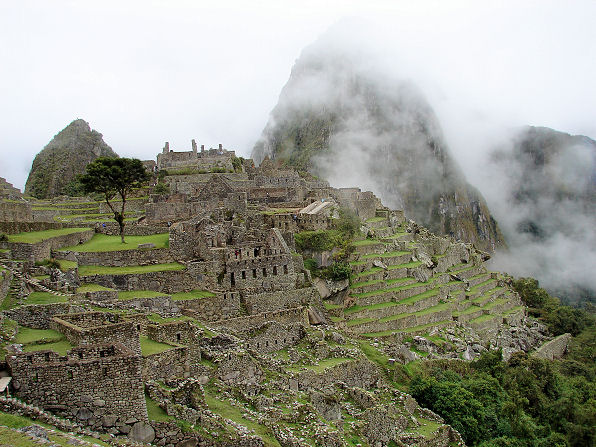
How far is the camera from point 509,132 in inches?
5098

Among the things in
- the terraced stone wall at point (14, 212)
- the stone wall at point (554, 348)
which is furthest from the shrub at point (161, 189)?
the stone wall at point (554, 348)

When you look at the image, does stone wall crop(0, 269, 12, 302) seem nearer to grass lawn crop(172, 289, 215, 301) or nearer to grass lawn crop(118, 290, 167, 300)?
grass lawn crop(118, 290, 167, 300)

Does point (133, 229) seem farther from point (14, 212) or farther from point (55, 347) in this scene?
point (55, 347)

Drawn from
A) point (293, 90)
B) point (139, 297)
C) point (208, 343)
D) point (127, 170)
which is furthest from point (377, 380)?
point (293, 90)

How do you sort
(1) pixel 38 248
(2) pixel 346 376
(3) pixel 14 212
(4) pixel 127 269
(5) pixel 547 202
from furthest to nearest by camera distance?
1. (5) pixel 547 202
2. (3) pixel 14 212
3. (4) pixel 127 269
4. (2) pixel 346 376
5. (1) pixel 38 248

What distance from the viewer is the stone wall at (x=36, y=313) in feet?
46.4

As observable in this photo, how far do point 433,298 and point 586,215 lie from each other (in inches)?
3531

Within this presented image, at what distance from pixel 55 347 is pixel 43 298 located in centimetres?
463

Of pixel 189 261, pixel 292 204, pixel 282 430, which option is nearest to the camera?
pixel 282 430

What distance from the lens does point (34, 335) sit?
13367 millimetres

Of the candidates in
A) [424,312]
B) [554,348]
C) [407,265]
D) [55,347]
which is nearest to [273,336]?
[55,347]

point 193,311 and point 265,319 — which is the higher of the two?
point 193,311

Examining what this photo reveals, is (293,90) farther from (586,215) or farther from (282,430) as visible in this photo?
(282,430)

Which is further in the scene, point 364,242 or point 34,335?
point 364,242
